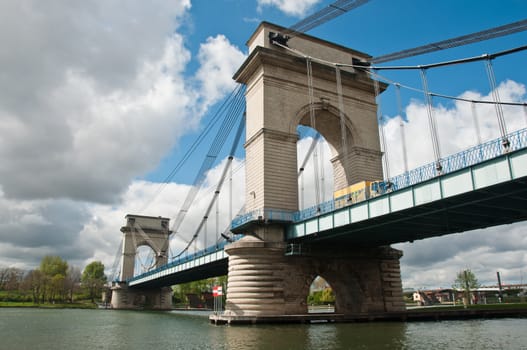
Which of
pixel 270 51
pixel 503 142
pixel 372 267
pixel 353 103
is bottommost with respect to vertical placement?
pixel 372 267

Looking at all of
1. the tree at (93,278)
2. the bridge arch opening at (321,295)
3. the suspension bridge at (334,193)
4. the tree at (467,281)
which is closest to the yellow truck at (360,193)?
the suspension bridge at (334,193)

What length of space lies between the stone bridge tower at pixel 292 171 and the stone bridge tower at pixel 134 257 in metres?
69.9

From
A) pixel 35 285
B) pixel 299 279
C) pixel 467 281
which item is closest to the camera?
pixel 299 279

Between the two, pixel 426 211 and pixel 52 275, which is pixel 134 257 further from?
pixel 426 211

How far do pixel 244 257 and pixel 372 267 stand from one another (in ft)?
40.6

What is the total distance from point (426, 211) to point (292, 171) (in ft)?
48.6

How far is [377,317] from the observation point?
116 ft

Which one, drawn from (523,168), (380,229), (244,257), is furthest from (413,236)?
(523,168)

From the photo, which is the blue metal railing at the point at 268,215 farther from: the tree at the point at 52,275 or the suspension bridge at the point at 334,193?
the tree at the point at 52,275

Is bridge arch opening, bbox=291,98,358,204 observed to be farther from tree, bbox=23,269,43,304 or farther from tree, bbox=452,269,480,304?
tree, bbox=23,269,43,304

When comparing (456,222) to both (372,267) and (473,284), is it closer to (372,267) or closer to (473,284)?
(372,267)

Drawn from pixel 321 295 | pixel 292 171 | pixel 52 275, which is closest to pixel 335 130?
pixel 292 171

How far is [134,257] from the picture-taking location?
11800 cm

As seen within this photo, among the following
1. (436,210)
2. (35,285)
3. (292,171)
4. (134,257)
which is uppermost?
(134,257)
